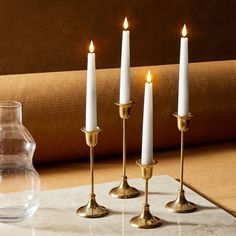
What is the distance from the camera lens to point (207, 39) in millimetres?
2467

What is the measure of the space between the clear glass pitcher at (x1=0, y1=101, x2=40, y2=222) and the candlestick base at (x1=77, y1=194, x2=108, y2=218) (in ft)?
0.31

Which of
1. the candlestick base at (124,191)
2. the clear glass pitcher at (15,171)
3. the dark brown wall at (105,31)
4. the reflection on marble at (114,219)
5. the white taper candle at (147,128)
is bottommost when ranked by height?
the reflection on marble at (114,219)

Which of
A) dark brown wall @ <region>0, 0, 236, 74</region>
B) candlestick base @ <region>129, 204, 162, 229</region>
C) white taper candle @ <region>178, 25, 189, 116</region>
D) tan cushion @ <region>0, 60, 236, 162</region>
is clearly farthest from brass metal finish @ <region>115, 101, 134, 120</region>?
dark brown wall @ <region>0, 0, 236, 74</region>

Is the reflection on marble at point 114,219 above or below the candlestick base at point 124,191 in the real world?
below

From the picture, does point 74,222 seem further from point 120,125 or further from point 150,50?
point 150,50

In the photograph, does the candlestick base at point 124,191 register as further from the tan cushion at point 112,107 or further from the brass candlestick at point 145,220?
the tan cushion at point 112,107

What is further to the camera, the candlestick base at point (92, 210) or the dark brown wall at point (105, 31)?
the dark brown wall at point (105, 31)

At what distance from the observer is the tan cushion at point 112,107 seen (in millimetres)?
1791

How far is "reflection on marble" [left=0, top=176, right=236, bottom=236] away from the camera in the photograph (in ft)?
4.08

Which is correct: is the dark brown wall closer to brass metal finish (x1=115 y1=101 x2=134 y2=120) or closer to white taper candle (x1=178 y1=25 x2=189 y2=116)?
brass metal finish (x1=115 y1=101 x2=134 y2=120)

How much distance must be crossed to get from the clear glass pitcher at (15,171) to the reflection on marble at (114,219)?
28 millimetres

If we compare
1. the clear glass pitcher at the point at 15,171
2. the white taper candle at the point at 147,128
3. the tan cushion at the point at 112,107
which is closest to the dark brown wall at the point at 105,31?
the tan cushion at the point at 112,107

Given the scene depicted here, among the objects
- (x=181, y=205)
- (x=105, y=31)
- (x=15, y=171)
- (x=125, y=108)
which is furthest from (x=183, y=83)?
(x=105, y=31)

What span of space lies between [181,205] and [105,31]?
1.04 meters
